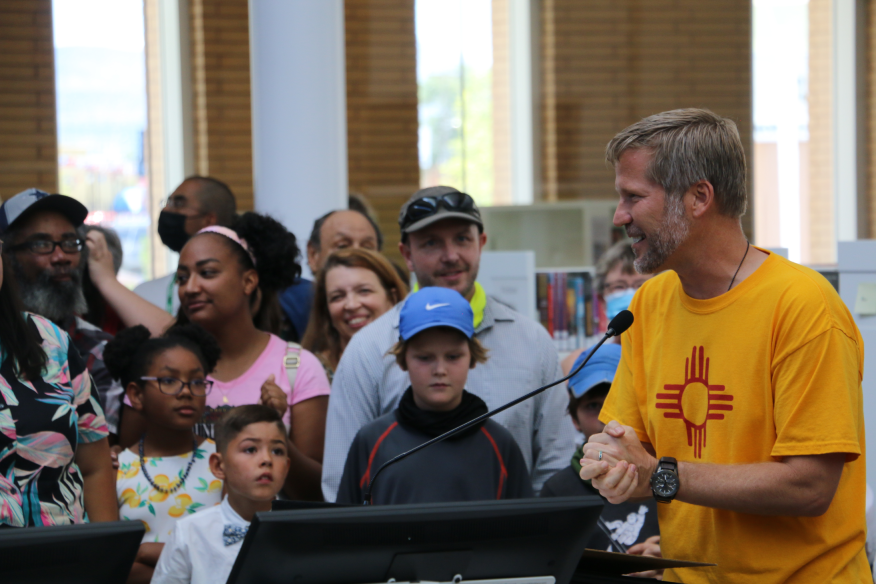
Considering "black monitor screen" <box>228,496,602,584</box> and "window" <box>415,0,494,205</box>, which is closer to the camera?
"black monitor screen" <box>228,496,602,584</box>

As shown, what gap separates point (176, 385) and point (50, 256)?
63 cm

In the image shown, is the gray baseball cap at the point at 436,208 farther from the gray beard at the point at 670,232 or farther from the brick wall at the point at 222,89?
the brick wall at the point at 222,89

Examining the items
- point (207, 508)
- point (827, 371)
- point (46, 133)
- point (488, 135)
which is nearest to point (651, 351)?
point (827, 371)

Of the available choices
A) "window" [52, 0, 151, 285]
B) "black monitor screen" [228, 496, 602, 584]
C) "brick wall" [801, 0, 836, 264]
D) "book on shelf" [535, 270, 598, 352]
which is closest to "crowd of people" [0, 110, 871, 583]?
"black monitor screen" [228, 496, 602, 584]

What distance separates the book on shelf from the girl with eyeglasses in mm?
3113

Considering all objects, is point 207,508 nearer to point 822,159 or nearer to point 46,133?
Result: point 46,133

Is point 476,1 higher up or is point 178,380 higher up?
point 476,1

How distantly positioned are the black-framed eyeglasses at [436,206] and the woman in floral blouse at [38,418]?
106 centimetres

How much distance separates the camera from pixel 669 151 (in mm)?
1539

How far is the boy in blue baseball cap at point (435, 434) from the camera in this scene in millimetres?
2273

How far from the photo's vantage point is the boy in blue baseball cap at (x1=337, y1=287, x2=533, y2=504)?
7.46 feet

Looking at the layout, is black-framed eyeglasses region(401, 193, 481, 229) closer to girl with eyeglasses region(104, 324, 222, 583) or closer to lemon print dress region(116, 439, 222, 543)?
girl with eyeglasses region(104, 324, 222, 583)

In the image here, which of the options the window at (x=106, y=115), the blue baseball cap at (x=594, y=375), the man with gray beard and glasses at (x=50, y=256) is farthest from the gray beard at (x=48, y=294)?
the window at (x=106, y=115)

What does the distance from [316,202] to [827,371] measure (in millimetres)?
3494
